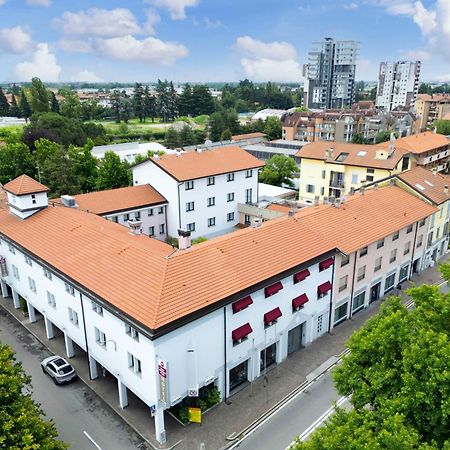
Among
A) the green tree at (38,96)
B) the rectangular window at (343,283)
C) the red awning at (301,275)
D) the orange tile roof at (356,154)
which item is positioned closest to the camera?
the red awning at (301,275)

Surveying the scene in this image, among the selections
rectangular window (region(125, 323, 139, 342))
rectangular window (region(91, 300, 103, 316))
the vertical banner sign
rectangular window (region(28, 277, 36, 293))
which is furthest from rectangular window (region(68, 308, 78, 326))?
the vertical banner sign

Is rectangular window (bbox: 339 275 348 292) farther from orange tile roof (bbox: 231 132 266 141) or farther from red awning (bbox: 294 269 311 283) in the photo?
orange tile roof (bbox: 231 132 266 141)

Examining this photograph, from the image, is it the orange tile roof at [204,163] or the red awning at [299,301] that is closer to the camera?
the red awning at [299,301]

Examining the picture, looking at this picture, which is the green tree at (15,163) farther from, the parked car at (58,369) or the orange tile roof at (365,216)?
the orange tile roof at (365,216)

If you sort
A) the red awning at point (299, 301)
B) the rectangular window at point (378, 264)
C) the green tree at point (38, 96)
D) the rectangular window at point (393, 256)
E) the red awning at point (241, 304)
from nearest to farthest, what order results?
the red awning at point (241, 304) → the red awning at point (299, 301) → the rectangular window at point (378, 264) → the rectangular window at point (393, 256) → the green tree at point (38, 96)

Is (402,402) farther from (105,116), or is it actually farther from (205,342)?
(105,116)

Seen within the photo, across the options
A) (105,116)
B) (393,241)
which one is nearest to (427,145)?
(393,241)

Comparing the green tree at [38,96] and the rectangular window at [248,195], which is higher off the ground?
the green tree at [38,96]

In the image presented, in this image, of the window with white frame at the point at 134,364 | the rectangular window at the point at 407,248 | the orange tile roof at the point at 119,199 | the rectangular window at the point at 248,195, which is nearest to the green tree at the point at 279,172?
the rectangular window at the point at 248,195

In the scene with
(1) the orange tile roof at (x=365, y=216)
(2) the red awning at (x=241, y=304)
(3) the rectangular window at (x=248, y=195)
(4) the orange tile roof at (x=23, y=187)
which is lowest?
(3) the rectangular window at (x=248, y=195)
